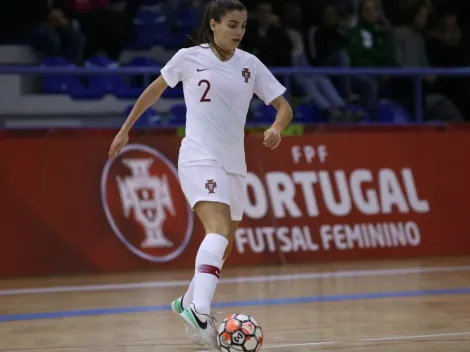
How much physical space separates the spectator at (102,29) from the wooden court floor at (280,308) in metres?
5.17

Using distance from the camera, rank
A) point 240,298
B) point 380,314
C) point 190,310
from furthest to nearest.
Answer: point 240,298
point 380,314
point 190,310

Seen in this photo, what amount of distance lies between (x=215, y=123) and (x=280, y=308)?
2465 mm

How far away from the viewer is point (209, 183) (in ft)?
21.9

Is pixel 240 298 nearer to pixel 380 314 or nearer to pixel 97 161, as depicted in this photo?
pixel 380 314

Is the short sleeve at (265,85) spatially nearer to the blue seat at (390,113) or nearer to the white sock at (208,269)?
the white sock at (208,269)

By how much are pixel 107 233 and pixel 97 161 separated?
81 cm

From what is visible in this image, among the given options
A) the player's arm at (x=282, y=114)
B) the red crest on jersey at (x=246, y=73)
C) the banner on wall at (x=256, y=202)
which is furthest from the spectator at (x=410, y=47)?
the red crest on jersey at (x=246, y=73)

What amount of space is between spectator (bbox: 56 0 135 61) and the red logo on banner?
4164 mm

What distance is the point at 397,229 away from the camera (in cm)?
1226

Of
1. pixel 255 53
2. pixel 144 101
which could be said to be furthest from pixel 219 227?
pixel 255 53

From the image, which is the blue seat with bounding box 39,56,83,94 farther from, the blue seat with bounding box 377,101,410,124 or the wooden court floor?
the wooden court floor

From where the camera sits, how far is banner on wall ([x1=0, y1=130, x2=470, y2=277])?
36.6ft

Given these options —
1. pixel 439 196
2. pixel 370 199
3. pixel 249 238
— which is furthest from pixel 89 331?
pixel 439 196

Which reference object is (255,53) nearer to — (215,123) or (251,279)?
(251,279)
